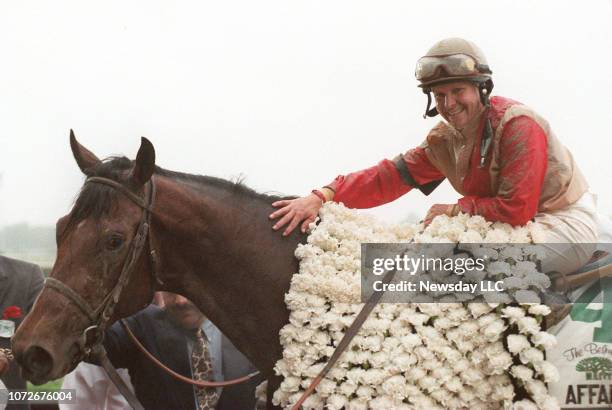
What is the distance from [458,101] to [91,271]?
1843mm

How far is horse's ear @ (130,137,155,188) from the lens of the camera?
251 cm

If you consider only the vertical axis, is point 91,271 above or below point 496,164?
below

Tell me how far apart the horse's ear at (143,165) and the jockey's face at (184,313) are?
147 centimetres

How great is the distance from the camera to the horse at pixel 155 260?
2408mm

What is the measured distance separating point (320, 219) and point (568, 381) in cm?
131

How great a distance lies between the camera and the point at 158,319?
12.7ft

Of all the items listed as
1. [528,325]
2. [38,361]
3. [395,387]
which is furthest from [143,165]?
[528,325]

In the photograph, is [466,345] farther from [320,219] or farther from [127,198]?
[127,198]

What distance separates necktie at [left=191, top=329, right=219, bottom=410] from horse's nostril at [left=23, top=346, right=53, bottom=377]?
4.72 ft

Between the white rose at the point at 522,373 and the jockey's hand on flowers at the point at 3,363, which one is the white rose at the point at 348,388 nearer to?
the white rose at the point at 522,373

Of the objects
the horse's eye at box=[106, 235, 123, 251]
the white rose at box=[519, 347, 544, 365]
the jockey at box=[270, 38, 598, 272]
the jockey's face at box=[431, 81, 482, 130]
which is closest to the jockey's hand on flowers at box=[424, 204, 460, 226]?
the jockey at box=[270, 38, 598, 272]

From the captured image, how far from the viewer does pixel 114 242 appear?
97.8 inches

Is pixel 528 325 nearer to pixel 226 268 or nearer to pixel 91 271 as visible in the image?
pixel 226 268

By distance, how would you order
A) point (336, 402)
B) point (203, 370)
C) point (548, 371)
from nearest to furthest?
point (548, 371), point (336, 402), point (203, 370)
